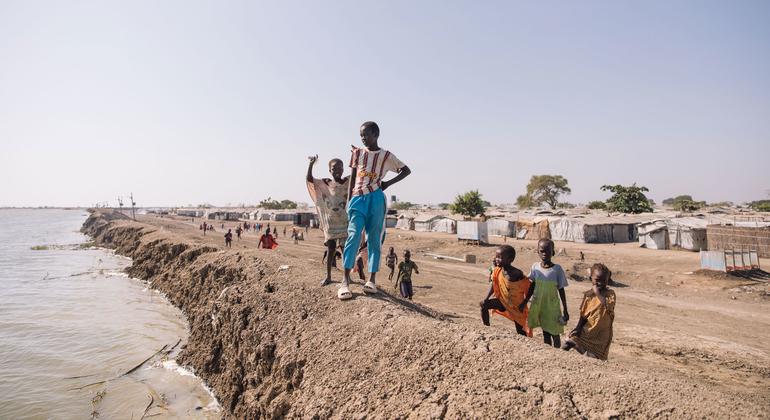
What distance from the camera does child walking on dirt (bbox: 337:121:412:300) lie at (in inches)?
166

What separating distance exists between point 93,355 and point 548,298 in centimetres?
960

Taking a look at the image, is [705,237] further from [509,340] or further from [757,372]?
[509,340]

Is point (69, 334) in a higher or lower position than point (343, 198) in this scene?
lower

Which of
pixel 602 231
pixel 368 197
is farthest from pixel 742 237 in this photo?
pixel 368 197

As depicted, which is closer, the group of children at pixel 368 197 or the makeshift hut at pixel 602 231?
the group of children at pixel 368 197

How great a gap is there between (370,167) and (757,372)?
7.52 metres

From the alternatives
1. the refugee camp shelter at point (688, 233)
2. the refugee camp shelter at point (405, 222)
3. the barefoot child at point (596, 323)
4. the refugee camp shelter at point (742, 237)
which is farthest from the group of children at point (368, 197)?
the refugee camp shelter at point (405, 222)

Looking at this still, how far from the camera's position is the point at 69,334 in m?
9.84

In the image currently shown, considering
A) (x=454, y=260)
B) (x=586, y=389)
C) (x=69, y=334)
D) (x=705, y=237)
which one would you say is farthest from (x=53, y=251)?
(x=705, y=237)

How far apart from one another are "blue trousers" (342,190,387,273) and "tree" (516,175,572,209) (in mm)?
60681

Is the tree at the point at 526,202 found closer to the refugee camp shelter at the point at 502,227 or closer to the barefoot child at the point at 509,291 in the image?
the refugee camp shelter at the point at 502,227

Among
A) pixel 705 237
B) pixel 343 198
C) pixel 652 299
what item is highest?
pixel 343 198

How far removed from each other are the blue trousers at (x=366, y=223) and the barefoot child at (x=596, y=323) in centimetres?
213

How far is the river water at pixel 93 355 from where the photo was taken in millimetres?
6012
